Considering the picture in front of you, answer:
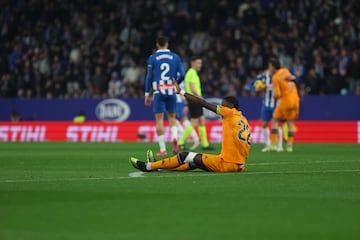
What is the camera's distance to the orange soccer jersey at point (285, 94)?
2109 cm

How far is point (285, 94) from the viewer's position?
69.6ft

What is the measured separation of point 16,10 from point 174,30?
328 inches

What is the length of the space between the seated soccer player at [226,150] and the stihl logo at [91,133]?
676 inches

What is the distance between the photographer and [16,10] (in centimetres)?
3900

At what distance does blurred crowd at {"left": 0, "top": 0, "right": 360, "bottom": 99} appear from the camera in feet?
102

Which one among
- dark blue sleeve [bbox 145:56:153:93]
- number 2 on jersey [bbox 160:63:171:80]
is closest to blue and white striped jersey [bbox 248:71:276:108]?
number 2 on jersey [bbox 160:63:171:80]

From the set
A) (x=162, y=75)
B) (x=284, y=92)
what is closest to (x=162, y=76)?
(x=162, y=75)

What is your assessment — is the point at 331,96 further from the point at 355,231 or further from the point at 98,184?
the point at 355,231

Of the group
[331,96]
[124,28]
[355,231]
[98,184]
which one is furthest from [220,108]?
[124,28]

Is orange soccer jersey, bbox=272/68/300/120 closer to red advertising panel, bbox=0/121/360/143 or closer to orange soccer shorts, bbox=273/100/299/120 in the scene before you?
orange soccer shorts, bbox=273/100/299/120

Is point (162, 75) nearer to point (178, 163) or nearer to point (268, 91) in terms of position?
point (268, 91)

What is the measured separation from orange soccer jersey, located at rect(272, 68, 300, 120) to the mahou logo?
13273mm

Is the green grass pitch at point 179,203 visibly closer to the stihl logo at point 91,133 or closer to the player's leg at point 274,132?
the player's leg at point 274,132

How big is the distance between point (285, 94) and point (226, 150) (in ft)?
27.4
